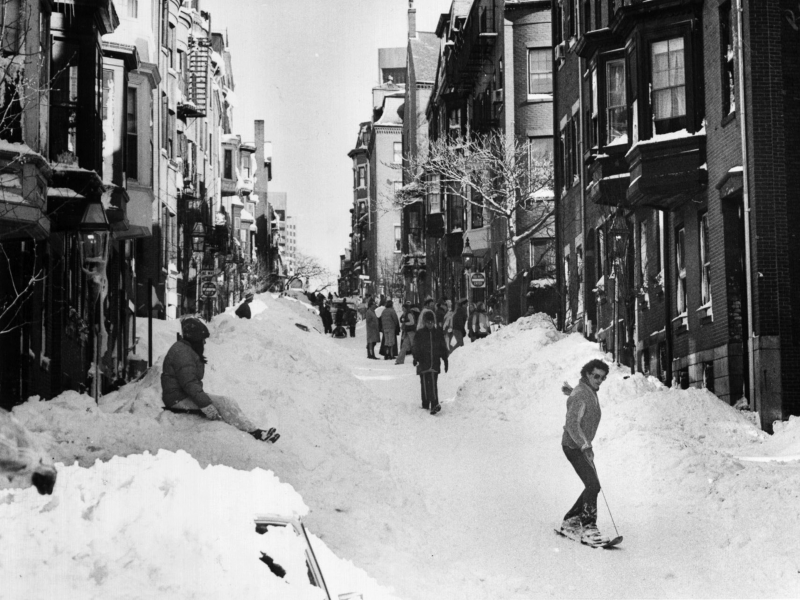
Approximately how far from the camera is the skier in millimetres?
11930

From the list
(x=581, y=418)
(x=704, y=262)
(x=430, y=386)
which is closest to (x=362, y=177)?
(x=704, y=262)

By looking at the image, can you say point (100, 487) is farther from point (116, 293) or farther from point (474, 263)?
point (474, 263)

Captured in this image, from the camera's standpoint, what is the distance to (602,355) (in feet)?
77.7

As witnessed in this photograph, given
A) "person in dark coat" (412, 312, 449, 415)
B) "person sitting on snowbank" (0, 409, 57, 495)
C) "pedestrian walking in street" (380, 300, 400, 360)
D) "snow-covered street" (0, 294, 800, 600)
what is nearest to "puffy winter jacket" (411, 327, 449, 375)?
"person in dark coat" (412, 312, 449, 415)

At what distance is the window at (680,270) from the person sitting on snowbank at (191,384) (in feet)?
41.6

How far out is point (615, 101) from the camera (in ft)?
88.2

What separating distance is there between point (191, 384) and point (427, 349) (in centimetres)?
875

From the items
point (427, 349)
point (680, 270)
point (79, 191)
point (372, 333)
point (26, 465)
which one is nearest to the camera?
point (26, 465)

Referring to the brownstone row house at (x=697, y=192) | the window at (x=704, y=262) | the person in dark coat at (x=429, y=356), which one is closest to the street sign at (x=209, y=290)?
the brownstone row house at (x=697, y=192)

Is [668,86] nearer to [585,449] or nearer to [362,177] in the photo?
[585,449]

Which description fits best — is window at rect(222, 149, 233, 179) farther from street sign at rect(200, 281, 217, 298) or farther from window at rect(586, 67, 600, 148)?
window at rect(586, 67, 600, 148)

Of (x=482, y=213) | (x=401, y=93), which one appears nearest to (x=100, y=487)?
(x=482, y=213)

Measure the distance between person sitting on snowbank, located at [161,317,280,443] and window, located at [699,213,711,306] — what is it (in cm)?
1126

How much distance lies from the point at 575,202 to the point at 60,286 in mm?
15823
